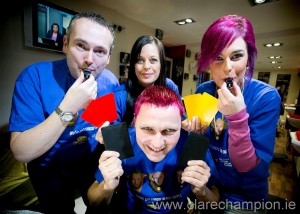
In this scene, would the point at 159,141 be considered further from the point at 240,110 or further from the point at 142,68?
the point at 142,68

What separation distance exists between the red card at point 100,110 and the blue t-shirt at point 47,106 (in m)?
0.34

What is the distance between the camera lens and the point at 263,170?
92cm

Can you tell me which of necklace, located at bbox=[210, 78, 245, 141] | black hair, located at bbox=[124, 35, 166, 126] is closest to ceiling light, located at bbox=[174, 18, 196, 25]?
black hair, located at bbox=[124, 35, 166, 126]

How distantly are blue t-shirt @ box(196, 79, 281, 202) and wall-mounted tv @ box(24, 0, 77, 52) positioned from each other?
2387mm

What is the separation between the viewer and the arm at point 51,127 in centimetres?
78

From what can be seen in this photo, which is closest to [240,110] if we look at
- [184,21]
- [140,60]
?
[140,60]

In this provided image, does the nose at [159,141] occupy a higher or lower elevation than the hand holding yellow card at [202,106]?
lower

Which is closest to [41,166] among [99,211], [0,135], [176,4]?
[99,211]

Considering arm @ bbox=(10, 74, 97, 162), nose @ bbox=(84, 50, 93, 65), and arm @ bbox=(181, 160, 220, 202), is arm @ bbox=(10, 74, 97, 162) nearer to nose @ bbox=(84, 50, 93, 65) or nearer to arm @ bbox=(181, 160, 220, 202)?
nose @ bbox=(84, 50, 93, 65)

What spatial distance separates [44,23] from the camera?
2.38m

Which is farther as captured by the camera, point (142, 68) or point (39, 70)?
point (142, 68)

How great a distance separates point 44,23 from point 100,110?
2278mm

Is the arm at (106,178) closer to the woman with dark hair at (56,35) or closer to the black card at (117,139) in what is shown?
the black card at (117,139)

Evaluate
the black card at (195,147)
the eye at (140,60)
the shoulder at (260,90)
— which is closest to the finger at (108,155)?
the black card at (195,147)
